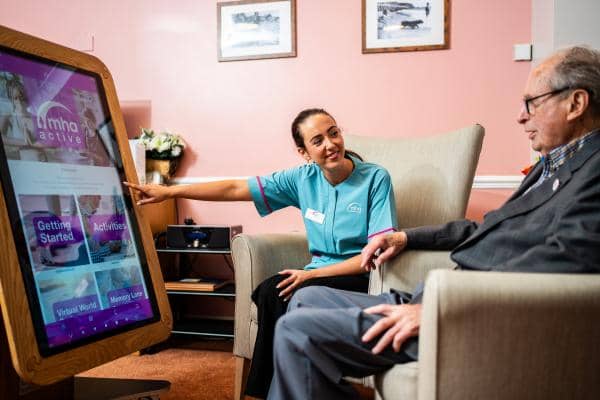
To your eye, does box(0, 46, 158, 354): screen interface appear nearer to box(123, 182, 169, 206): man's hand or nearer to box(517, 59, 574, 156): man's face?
box(123, 182, 169, 206): man's hand

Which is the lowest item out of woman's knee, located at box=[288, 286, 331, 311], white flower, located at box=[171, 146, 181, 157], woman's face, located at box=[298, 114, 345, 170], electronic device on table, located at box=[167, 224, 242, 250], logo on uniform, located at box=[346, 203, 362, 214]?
electronic device on table, located at box=[167, 224, 242, 250]

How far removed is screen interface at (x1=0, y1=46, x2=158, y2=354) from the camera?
1.29m

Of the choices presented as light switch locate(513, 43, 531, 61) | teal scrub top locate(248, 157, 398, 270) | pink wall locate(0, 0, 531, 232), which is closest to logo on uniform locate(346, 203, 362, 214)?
teal scrub top locate(248, 157, 398, 270)

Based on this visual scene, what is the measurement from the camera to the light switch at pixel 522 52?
2859mm

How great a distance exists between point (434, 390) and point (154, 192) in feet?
3.73

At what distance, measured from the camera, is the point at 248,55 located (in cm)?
323

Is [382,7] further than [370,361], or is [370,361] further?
[382,7]

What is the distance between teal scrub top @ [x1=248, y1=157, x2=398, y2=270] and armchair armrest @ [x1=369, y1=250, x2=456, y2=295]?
10.8 inches

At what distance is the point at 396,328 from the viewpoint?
45.9 inches

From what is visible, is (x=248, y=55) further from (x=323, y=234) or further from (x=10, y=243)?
(x=10, y=243)

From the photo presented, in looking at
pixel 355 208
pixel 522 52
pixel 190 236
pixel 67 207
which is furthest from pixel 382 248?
pixel 522 52

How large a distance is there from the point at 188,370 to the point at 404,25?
2.14 metres

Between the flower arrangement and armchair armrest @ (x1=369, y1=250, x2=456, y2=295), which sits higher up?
the flower arrangement

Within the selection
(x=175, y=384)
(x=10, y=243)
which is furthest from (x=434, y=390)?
(x=175, y=384)
